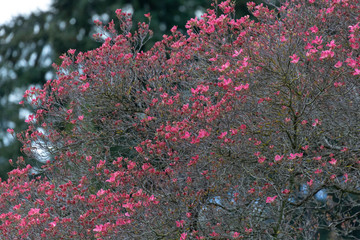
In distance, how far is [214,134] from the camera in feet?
12.3

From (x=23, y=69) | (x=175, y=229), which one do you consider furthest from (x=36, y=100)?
(x=23, y=69)

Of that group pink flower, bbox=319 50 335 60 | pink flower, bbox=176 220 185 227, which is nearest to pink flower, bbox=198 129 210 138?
pink flower, bbox=176 220 185 227

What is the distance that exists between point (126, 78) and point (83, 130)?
956 millimetres

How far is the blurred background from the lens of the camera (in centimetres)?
1105

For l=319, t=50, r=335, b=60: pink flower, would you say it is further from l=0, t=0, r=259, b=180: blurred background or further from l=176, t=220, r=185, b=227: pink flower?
l=0, t=0, r=259, b=180: blurred background

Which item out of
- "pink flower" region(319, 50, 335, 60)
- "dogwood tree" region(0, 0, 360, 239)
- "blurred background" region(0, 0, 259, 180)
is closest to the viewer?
"pink flower" region(319, 50, 335, 60)

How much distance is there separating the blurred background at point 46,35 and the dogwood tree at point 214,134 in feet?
18.0

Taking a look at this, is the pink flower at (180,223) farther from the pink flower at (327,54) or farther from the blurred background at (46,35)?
the blurred background at (46,35)

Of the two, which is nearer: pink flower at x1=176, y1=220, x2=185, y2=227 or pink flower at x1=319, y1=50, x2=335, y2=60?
pink flower at x1=319, y1=50, x2=335, y2=60

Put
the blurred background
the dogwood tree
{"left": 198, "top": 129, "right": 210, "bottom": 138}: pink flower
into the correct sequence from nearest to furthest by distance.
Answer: {"left": 198, "top": 129, "right": 210, "bottom": 138}: pink flower, the dogwood tree, the blurred background

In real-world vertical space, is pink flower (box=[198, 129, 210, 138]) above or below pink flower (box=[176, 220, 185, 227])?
above

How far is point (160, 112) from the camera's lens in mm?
4617

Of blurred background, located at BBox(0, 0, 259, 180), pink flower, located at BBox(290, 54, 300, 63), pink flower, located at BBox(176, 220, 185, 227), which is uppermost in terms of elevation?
blurred background, located at BBox(0, 0, 259, 180)

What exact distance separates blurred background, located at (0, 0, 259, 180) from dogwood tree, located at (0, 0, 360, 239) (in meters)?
5.49
